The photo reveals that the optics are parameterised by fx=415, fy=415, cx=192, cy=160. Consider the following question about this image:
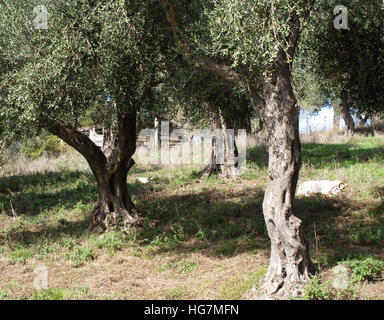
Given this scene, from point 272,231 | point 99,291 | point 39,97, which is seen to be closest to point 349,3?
point 272,231

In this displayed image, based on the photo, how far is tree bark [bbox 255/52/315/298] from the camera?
23.4 feet

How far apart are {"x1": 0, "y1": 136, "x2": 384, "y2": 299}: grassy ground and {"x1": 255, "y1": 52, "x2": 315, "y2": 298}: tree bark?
2.12 feet

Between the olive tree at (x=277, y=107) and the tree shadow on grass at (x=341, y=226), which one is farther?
the tree shadow on grass at (x=341, y=226)

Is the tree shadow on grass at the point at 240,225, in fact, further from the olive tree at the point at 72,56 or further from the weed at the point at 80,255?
the olive tree at the point at 72,56

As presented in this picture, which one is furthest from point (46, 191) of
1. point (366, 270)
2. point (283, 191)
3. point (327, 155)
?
point (366, 270)

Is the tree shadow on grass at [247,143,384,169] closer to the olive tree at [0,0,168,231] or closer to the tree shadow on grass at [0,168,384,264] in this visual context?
the tree shadow on grass at [0,168,384,264]

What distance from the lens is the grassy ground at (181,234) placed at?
A: 27.8 feet

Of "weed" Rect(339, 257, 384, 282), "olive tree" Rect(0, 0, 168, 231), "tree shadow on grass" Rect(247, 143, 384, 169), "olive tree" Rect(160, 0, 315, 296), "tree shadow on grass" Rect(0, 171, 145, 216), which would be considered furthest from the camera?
"tree shadow on grass" Rect(247, 143, 384, 169)

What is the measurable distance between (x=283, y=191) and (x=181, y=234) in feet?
15.7

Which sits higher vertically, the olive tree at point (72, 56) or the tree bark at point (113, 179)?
A: the olive tree at point (72, 56)

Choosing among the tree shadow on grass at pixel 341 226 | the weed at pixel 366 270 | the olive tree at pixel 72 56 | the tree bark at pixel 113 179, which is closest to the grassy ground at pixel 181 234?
the tree shadow on grass at pixel 341 226

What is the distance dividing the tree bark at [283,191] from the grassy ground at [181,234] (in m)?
0.65

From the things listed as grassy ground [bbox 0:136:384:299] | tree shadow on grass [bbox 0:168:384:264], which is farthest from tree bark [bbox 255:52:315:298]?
tree shadow on grass [bbox 0:168:384:264]

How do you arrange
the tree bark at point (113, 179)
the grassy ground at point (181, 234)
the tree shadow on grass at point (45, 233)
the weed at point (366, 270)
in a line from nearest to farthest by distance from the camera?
the weed at point (366, 270), the grassy ground at point (181, 234), the tree shadow on grass at point (45, 233), the tree bark at point (113, 179)
